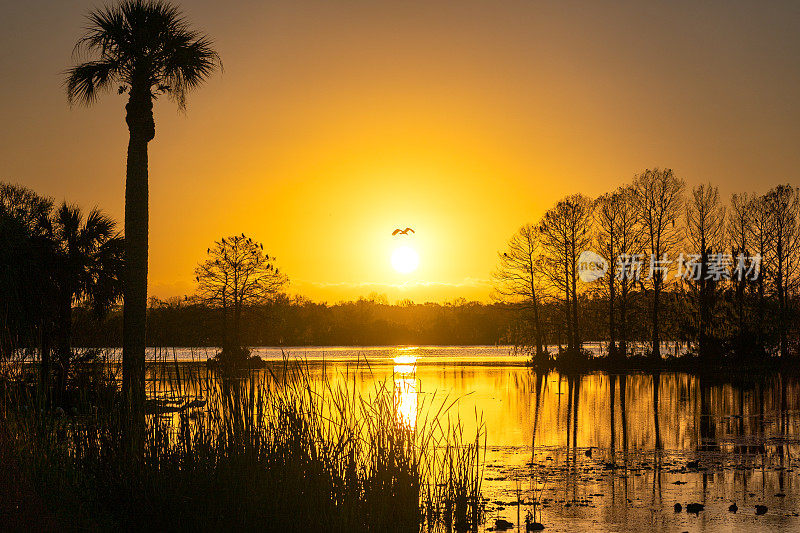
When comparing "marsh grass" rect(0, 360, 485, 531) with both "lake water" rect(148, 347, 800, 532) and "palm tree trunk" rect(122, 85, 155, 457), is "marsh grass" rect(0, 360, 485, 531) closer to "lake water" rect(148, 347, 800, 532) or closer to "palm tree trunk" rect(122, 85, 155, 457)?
"lake water" rect(148, 347, 800, 532)

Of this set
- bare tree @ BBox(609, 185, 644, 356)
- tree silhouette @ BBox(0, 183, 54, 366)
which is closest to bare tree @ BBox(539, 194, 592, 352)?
bare tree @ BBox(609, 185, 644, 356)

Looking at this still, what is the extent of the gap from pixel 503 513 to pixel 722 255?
5815 centimetres

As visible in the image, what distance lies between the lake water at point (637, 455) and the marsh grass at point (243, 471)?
31.1 inches

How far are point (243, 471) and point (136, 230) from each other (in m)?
11.2

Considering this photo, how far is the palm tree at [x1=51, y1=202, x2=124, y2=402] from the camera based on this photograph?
32281 millimetres

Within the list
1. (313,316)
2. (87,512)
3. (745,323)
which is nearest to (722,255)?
(745,323)

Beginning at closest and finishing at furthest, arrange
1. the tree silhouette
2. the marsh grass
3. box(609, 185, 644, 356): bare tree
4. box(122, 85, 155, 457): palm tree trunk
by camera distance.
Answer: the marsh grass < box(122, 85, 155, 457): palm tree trunk < the tree silhouette < box(609, 185, 644, 356): bare tree

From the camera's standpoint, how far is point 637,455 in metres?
20.5

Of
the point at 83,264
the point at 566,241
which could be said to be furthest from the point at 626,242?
the point at 83,264

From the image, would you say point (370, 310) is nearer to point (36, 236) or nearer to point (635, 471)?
point (36, 236)

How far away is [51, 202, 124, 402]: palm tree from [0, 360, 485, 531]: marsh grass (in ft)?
68.0

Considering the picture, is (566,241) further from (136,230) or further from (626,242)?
(136,230)

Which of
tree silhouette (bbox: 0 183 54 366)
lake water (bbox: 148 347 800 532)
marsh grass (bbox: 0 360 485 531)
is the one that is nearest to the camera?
marsh grass (bbox: 0 360 485 531)

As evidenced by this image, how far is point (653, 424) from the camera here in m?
27.1
